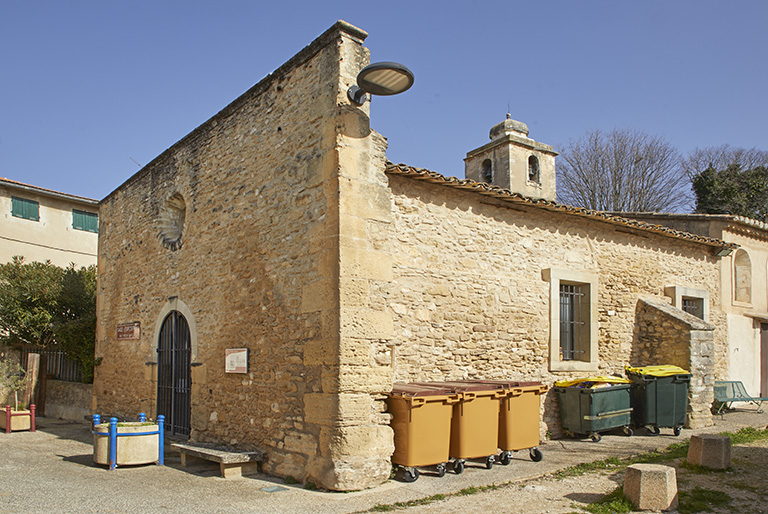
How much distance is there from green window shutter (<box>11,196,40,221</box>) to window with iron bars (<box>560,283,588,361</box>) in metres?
17.3

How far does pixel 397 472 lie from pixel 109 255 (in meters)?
8.79

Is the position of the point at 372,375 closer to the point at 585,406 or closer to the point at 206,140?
the point at 585,406

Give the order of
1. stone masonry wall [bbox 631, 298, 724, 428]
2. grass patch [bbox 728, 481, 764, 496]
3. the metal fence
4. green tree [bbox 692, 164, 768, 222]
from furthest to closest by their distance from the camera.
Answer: green tree [bbox 692, 164, 768, 222] < the metal fence < stone masonry wall [bbox 631, 298, 724, 428] < grass patch [bbox 728, 481, 764, 496]

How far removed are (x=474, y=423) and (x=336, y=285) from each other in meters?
2.33

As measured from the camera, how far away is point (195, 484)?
6895 millimetres

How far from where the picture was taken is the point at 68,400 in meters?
13.6

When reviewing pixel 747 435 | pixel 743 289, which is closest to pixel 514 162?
pixel 743 289

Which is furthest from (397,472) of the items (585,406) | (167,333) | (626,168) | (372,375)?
(626,168)

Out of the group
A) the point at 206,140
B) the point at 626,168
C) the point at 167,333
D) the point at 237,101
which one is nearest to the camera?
the point at 237,101

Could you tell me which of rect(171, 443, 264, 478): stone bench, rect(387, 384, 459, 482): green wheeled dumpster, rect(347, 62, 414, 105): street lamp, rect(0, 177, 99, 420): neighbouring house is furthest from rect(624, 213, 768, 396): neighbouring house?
rect(0, 177, 99, 420): neighbouring house

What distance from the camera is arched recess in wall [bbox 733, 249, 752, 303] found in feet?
45.8

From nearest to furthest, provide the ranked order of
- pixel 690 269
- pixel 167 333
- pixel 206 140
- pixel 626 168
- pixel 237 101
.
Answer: pixel 237 101, pixel 206 140, pixel 167 333, pixel 690 269, pixel 626 168

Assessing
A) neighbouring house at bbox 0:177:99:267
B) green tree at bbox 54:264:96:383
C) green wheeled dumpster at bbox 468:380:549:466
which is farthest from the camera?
neighbouring house at bbox 0:177:99:267

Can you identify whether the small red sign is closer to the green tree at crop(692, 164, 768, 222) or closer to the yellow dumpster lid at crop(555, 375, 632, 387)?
the yellow dumpster lid at crop(555, 375, 632, 387)
